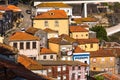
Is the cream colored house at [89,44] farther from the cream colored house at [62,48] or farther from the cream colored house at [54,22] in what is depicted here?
the cream colored house at [62,48]

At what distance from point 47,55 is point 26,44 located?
5.12 ft

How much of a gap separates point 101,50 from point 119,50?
11.6ft

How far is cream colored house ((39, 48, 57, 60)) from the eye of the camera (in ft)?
93.8

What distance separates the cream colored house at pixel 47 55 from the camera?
2860 cm

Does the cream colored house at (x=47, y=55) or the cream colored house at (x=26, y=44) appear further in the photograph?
the cream colored house at (x=47, y=55)

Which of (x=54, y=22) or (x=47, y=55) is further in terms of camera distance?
(x=54, y=22)

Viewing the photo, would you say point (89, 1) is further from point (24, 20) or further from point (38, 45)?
point (38, 45)

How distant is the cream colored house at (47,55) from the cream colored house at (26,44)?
364 mm

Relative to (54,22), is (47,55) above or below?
below

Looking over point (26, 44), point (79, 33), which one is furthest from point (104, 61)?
point (26, 44)

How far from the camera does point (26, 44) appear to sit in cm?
2800

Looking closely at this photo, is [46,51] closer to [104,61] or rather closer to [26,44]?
[26,44]

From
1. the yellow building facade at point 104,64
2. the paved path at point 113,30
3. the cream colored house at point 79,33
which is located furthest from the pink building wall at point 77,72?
A: the paved path at point 113,30

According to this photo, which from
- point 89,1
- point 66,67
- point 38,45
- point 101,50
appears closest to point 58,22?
point 101,50
